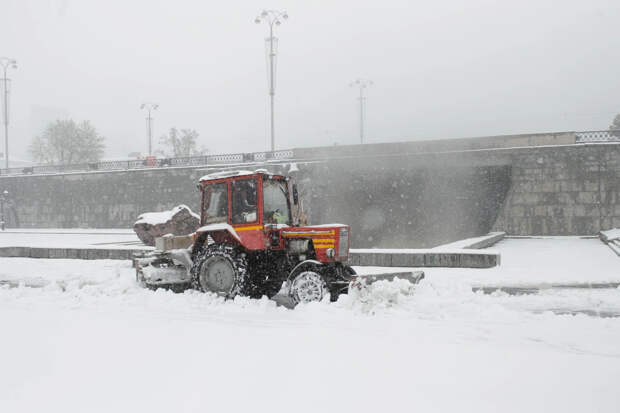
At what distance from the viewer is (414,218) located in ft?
81.1

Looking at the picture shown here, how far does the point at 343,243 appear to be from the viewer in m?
7.57

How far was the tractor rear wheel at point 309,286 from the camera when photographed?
7121mm

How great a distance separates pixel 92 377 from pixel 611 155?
74.2ft

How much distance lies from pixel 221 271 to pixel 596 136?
20131mm

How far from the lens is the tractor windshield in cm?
776

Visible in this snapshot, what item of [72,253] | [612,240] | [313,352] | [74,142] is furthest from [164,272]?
[74,142]

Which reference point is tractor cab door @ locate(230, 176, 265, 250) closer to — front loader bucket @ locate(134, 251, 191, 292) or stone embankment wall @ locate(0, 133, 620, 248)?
front loader bucket @ locate(134, 251, 191, 292)

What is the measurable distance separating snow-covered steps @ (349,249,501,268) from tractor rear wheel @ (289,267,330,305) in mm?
5433

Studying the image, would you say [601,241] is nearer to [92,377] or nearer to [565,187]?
[565,187]

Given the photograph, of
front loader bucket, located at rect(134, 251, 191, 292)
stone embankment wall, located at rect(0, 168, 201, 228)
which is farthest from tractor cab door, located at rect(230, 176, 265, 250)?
stone embankment wall, located at rect(0, 168, 201, 228)

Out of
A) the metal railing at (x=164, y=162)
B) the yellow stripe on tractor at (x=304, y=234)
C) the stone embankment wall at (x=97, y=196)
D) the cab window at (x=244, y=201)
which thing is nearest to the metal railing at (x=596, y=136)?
the metal railing at (x=164, y=162)

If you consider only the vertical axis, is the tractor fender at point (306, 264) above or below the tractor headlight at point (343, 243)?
below

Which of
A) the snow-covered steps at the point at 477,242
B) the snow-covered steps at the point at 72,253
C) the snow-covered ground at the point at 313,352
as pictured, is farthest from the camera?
the snow-covered steps at the point at 72,253

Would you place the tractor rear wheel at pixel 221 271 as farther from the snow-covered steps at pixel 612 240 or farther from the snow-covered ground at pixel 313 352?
the snow-covered steps at pixel 612 240
